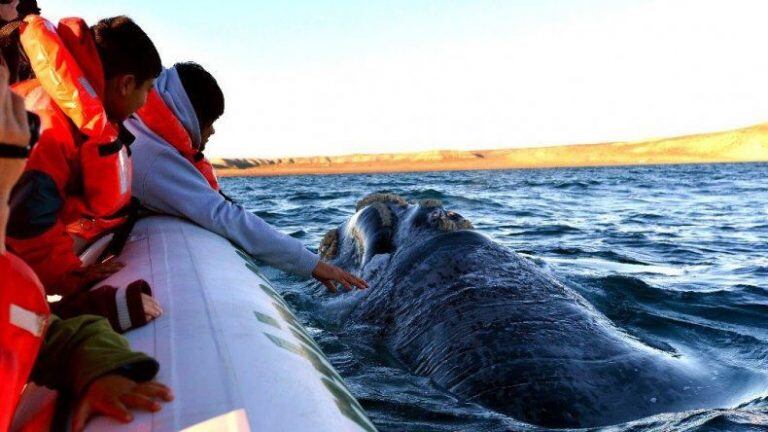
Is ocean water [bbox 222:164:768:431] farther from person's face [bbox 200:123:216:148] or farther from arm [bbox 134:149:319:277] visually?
person's face [bbox 200:123:216:148]

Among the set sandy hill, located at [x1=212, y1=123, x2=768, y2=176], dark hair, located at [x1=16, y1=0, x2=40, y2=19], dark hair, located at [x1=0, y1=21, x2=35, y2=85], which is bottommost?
sandy hill, located at [x1=212, y1=123, x2=768, y2=176]

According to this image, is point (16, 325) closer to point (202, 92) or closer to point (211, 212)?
point (211, 212)

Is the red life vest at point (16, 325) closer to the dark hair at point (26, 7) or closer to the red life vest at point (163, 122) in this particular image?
the red life vest at point (163, 122)

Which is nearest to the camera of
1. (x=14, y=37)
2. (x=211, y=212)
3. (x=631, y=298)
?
(x=14, y=37)

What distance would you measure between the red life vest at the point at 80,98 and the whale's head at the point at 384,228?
7.77ft

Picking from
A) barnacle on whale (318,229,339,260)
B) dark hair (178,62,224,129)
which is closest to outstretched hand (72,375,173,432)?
dark hair (178,62,224,129)

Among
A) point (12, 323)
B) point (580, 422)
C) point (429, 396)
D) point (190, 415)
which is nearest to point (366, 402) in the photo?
point (429, 396)

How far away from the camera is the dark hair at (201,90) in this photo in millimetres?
4047

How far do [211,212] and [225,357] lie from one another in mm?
2118

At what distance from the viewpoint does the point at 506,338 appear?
11.4 feet

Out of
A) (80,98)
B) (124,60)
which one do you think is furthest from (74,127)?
(124,60)

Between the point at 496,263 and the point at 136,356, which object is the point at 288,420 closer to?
the point at 136,356

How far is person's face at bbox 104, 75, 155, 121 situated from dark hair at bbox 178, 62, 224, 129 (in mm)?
1099

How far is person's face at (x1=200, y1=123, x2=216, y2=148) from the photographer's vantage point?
169 inches
